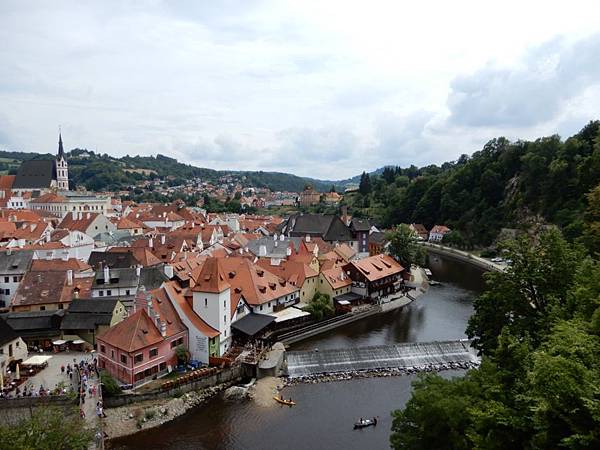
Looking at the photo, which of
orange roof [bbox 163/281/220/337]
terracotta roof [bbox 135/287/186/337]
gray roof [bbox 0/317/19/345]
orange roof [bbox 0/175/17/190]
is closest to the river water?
orange roof [bbox 163/281/220/337]

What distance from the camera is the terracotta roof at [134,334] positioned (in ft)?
93.4

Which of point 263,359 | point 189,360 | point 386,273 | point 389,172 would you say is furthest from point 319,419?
point 389,172

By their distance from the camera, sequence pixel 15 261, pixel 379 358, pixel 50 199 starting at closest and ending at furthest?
pixel 379 358, pixel 15 261, pixel 50 199

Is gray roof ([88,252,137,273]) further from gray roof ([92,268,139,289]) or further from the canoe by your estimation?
the canoe

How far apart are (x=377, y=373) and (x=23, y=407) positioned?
21.5 meters

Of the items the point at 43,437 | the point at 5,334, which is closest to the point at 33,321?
the point at 5,334

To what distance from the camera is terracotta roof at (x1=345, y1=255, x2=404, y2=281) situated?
50094 mm

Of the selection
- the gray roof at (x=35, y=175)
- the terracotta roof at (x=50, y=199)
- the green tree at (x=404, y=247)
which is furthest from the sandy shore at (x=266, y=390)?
the gray roof at (x=35, y=175)

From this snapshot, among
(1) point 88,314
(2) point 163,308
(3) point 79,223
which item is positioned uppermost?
(3) point 79,223

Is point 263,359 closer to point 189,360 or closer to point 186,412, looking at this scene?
point 189,360

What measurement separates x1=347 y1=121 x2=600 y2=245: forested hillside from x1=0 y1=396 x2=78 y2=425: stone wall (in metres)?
58.9

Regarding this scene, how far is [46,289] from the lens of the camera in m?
38.2

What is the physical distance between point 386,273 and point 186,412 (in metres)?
29.8

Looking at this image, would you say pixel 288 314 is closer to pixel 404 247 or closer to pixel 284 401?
pixel 284 401
